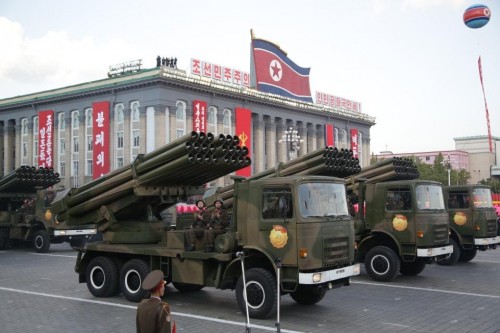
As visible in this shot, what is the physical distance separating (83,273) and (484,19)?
16592mm

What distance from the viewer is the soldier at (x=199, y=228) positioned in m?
10.8

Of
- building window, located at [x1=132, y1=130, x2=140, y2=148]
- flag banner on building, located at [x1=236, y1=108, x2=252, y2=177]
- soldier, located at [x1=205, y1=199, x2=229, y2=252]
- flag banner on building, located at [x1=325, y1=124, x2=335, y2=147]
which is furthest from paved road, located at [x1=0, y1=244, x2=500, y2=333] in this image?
flag banner on building, located at [x1=325, y1=124, x2=335, y2=147]

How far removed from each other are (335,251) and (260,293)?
5.09 feet

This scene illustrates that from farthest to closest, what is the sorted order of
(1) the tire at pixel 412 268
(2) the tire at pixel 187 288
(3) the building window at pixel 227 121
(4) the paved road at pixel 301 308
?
(3) the building window at pixel 227 121 < (1) the tire at pixel 412 268 < (2) the tire at pixel 187 288 < (4) the paved road at pixel 301 308

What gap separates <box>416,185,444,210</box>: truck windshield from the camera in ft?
45.6

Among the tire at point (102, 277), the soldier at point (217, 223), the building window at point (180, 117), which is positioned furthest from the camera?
the building window at point (180, 117)

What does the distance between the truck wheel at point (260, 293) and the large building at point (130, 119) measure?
116 ft

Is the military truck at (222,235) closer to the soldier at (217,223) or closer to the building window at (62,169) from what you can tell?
the soldier at (217,223)

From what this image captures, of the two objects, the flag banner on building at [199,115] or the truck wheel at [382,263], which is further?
the flag banner on building at [199,115]

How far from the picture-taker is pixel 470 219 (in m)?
17.0

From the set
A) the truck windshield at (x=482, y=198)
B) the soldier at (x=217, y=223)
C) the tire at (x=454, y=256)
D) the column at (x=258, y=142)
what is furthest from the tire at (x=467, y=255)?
the column at (x=258, y=142)

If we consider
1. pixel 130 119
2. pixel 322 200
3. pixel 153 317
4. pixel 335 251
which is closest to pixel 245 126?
pixel 130 119

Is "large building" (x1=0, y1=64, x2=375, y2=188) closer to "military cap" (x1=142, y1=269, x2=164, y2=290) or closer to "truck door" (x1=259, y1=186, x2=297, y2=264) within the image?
"truck door" (x1=259, y1=186, x2=297, y2=264)

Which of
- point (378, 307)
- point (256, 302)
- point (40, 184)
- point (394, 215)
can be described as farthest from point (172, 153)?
point (40, 184)
